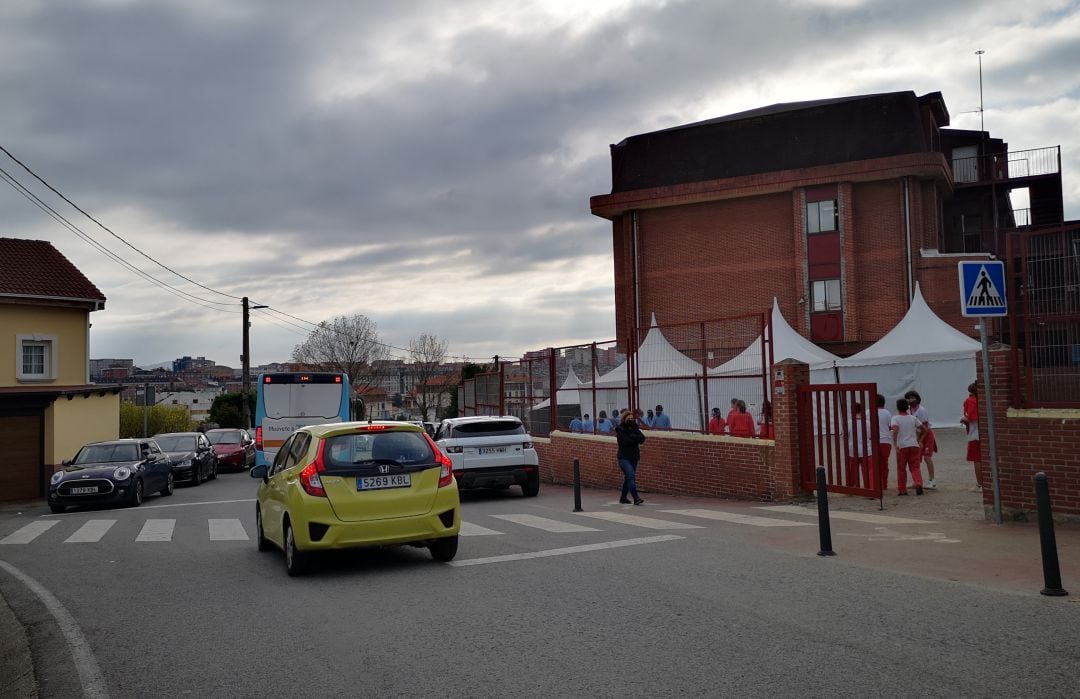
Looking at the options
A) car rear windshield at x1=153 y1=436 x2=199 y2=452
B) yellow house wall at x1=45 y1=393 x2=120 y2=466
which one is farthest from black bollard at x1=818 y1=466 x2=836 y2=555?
yellow house wall at x1=45 y1=393 x2=120 y2=466

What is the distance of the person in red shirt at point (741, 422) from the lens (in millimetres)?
15555

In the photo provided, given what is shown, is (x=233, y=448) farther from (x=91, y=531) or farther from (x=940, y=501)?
(x=940, y=501)

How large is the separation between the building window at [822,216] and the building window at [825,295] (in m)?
2.29

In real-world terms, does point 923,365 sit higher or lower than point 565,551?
higher

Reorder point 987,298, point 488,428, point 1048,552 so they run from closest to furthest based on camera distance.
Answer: point 1048,552 < point 987,298 < point 488,428

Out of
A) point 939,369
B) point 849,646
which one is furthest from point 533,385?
point 849,646

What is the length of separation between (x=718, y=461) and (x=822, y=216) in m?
27.0

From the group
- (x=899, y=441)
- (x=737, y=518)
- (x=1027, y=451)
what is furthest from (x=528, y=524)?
(x=1027, y=451)

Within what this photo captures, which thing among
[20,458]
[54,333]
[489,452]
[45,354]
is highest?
[54,333]

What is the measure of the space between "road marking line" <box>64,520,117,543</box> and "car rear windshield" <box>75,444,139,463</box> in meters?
4.38

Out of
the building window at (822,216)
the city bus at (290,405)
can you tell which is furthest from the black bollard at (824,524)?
the building window at (822,216)

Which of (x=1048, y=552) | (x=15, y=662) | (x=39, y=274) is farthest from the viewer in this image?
(x=39, y=274)

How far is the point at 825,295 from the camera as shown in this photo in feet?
132

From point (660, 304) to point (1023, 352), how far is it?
33.4m
